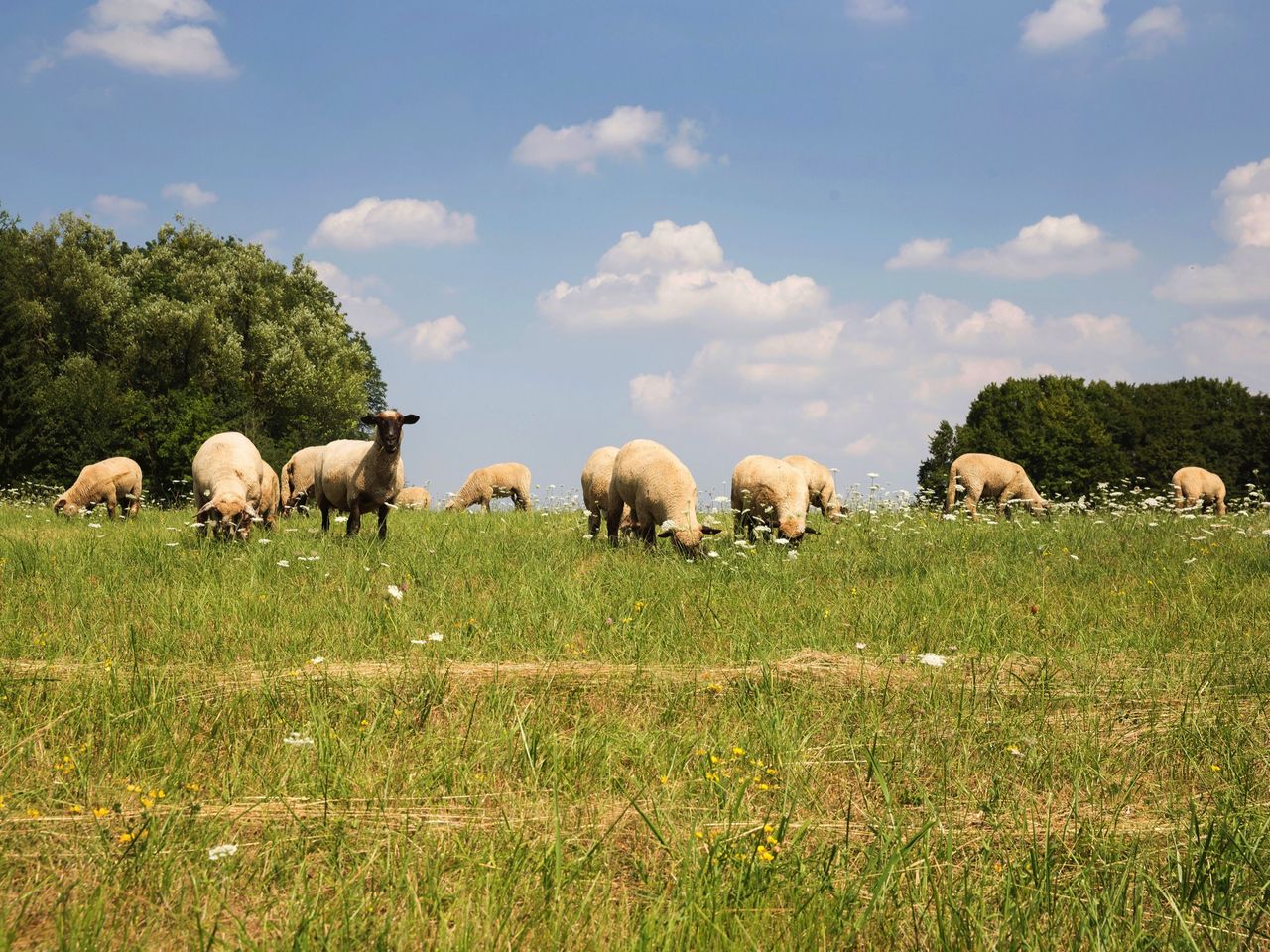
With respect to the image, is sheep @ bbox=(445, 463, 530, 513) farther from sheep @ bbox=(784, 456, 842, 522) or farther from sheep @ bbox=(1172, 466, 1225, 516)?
sheep @ bbox=(1172, 466, 1225, 516)

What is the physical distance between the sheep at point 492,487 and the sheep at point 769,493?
20.2m

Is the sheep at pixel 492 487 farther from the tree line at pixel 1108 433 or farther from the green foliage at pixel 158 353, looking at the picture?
the tree line at pixel 1108 433

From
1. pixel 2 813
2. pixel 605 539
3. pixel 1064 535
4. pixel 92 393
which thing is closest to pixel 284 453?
pixel 92 393

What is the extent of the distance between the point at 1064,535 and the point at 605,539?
6711mm

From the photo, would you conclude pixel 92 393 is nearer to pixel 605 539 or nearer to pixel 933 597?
pixel 605 539

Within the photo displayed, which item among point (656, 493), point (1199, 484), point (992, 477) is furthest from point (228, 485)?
point (1199, 484)

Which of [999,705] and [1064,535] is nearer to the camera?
[999,705]

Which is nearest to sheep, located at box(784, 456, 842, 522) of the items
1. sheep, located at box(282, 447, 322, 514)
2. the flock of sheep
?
the flock of sheep

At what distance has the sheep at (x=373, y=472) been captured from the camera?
13.0 meters

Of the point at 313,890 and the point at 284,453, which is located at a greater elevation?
the point at 284,453

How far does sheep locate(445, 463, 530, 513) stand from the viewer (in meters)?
33.2

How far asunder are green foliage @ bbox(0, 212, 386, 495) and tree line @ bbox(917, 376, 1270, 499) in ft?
109

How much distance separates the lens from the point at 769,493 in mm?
13266

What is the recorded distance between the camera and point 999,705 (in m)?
4.80
